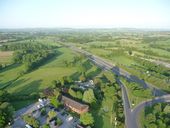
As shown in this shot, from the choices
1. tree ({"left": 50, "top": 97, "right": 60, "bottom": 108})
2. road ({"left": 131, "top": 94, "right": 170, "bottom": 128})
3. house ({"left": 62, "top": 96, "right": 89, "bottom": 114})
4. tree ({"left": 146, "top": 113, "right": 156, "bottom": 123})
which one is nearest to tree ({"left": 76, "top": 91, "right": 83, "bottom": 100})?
house ({"left": 62, "top": 96, "right": 89, "bottom": 114})

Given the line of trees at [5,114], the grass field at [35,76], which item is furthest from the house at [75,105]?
the grass field at [35,76]

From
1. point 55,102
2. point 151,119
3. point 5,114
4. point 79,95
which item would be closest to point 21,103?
point 55,102

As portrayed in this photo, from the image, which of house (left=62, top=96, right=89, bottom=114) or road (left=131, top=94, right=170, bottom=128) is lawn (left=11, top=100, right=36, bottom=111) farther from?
road (left=131, top=94, right=170, bottom=128)

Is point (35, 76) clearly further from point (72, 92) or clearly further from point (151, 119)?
point (151, 119)

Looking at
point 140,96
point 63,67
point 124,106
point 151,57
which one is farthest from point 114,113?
point 151,57

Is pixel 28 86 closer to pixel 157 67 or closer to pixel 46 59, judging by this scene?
pixel 46 59

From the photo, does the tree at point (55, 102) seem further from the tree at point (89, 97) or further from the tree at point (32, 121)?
the tree at point (32, 121)

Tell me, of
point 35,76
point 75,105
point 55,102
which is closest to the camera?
point 75,105

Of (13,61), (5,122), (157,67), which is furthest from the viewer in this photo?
(13,61)
